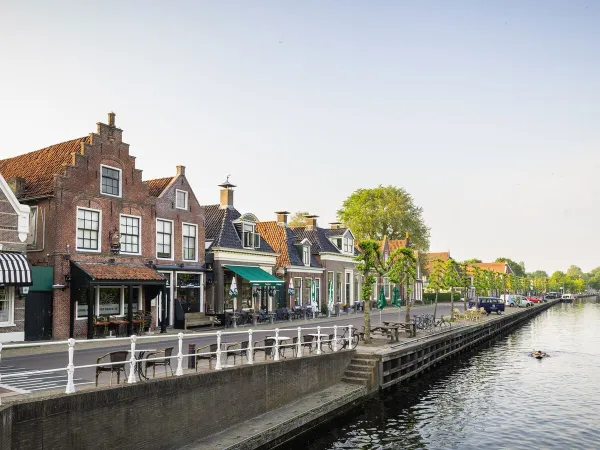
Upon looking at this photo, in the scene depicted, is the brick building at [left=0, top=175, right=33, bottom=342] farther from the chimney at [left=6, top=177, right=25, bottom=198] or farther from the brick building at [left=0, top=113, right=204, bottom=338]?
the chimney at [left=6, top=177, right=25, bottom=198]

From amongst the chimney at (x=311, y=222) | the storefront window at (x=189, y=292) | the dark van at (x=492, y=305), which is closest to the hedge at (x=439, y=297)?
the dark van at (x=492, y=305)

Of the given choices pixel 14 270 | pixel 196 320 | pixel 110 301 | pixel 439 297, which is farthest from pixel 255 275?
pixel 439 297

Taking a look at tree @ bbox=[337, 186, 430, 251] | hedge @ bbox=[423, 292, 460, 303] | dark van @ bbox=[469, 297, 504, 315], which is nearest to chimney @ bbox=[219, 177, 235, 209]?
dark van @ bbox=[469, 297, 504, 315]

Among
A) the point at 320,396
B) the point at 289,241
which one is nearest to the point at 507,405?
the point at 320,396

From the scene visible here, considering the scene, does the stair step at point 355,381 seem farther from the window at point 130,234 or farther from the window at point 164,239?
the window at point 164,239

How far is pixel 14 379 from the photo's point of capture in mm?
15070

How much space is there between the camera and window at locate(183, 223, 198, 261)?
3647 centimetres

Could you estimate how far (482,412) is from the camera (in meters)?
21.3

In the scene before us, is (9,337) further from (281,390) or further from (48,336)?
(281,390)

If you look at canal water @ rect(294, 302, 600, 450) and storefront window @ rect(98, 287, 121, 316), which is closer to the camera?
canal water @ rect(294, 302, 600, 450)

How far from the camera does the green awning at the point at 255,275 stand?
128 feet

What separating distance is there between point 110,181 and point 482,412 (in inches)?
886

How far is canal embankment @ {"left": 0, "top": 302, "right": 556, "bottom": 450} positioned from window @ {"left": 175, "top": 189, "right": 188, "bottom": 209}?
16456mm

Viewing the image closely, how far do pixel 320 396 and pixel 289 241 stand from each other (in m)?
31.9
